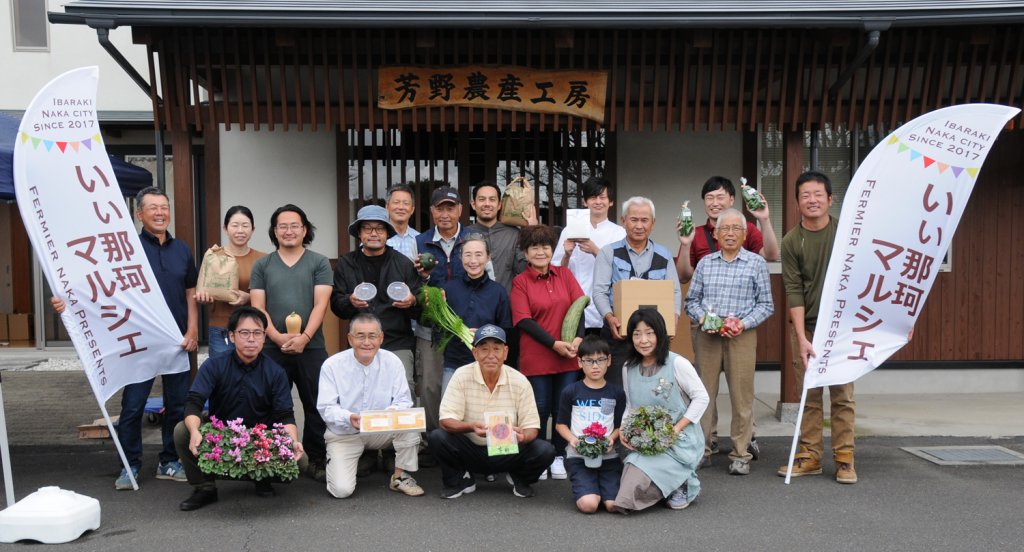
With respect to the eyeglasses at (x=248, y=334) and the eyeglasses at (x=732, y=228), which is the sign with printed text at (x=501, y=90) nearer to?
the eyeglasses at (x=732, y=228)

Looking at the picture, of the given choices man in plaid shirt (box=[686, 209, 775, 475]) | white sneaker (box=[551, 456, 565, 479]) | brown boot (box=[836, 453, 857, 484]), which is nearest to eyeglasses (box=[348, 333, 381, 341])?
white sneaker (box=[551, 456, 565, 479])

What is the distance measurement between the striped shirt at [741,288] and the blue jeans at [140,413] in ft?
11.9

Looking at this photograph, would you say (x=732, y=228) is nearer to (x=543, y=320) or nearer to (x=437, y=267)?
(x=543, y=320)

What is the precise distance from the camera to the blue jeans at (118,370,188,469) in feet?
18.0

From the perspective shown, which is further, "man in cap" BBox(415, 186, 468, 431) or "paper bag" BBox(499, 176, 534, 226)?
"paper bag" BBox(499, 176, 534, 226)

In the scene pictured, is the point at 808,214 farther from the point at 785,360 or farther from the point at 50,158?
the point at 50,158

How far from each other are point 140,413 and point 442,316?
210cm

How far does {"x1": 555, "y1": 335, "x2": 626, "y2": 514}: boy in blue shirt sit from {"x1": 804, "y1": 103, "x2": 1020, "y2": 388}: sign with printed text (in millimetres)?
1365

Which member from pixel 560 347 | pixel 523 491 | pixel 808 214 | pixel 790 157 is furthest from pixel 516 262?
pixel 790 157

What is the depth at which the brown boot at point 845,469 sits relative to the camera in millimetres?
5414

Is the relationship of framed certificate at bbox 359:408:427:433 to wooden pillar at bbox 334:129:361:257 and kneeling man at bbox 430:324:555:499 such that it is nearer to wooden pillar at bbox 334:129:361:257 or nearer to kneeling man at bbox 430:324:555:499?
kneeling man at bbox 430:324:555:499

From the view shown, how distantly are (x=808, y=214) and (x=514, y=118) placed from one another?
264 centimetres

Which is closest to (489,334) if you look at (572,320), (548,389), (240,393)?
(572,320)

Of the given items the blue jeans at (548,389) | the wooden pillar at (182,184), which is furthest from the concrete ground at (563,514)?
the wooden pillar at (182,184)
